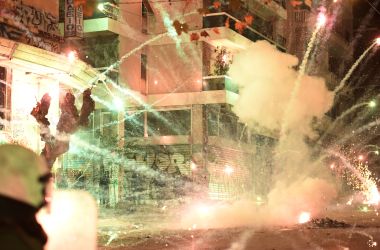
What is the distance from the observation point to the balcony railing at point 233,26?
93.7 ft

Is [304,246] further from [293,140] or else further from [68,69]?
[293,140]

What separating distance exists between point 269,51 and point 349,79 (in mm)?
14953

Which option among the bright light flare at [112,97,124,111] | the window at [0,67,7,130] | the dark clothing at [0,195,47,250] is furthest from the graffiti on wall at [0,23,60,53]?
the dark clothing at [0,195,47,250]

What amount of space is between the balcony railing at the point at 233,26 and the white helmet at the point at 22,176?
73.3ft

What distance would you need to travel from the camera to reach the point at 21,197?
224 centimetres

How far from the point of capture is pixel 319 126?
40.0m

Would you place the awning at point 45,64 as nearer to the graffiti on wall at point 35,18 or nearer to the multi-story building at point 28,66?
the multi-story building at point 28,66

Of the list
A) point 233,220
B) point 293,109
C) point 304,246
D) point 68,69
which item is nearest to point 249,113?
point 293,109

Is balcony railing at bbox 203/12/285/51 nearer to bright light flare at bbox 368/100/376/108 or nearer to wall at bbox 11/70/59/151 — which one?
wall at bbox 11/70/59/151

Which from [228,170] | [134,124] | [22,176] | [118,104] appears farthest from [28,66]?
[22,176]

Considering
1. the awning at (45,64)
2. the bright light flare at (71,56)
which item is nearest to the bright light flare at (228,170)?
the awning at (45,64)

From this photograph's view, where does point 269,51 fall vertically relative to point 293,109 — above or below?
above

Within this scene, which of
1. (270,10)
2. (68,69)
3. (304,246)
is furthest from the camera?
(270,10)

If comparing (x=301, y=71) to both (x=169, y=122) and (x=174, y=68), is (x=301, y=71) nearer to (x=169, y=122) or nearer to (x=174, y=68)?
(x=174, y=68)
